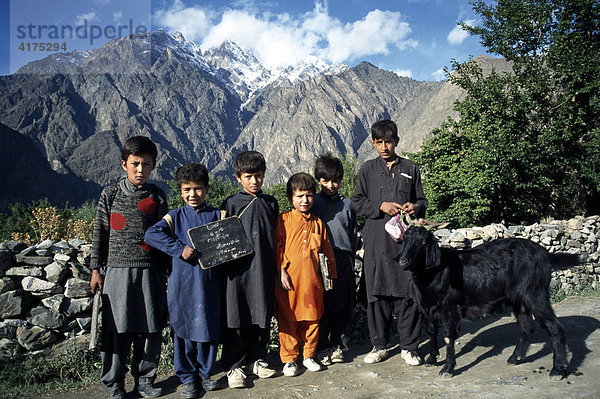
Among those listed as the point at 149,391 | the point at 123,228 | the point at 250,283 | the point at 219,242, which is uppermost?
the point at 123,228

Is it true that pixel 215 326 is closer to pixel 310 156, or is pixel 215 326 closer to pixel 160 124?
pixel 310 156

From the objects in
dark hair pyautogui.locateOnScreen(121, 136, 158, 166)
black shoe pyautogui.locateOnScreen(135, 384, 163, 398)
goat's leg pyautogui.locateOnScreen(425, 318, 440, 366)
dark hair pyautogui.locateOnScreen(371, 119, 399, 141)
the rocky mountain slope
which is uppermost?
the rocky mountain slope

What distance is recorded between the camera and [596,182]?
1501 cm

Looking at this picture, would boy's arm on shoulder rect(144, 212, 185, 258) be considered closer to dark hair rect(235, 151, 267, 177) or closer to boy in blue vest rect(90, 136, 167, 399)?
boy in blue vest rect(90, 136, 167, 399)

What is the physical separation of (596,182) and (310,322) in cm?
1650

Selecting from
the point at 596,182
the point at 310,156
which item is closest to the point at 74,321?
the point at 596,182

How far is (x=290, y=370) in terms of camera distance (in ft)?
11.6

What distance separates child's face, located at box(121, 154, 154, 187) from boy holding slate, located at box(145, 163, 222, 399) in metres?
0.34

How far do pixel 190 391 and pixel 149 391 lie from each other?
1.35ft

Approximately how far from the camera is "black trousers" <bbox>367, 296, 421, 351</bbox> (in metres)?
3.79

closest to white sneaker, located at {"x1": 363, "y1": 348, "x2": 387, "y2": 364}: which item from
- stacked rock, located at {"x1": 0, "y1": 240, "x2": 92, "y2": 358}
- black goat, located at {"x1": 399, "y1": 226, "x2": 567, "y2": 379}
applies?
black goat, located at {"x1": 399, "y1": 226, "x2": 567, "y2": 379}

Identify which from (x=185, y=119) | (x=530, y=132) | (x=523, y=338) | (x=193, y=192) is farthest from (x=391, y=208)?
(x=185, y=119)

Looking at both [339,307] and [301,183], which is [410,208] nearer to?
[301,183]

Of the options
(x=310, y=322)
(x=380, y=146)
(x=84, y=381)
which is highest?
(x=380, y=146)
